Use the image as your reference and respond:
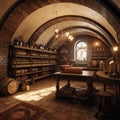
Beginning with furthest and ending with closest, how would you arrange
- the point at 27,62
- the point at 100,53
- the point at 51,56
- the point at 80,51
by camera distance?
1. the point at 80,51
2. the point at 51,56
3. the point at 100,53
4. the point at 27,62

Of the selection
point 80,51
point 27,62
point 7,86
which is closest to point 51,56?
point 80,51

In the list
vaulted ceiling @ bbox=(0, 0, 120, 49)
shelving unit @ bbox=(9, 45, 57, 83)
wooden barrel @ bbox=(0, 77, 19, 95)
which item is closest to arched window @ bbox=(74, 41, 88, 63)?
shelving unit @ bbox=(9, 45, 57, 83)

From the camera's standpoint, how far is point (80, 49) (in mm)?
9297

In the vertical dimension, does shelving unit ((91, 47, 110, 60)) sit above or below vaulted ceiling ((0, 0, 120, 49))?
below

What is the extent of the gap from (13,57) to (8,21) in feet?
5.08

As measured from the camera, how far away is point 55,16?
215 inches

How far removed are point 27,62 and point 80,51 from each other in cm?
493

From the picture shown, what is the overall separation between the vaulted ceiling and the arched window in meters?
2.30

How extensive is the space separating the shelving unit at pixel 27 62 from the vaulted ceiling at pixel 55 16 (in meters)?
0.63

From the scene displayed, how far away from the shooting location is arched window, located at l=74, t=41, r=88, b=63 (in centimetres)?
909

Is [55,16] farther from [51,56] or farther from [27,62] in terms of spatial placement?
[51,56]

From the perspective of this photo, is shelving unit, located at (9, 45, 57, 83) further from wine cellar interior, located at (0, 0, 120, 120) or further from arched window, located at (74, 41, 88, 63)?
arched window, located at (74, 41, 88, 63)

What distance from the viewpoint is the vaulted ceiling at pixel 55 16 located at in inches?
111

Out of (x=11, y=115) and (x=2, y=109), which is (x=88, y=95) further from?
(x=2, y=109)
